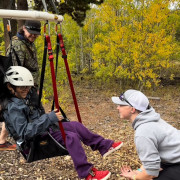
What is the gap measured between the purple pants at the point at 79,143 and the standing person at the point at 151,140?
2.07ft

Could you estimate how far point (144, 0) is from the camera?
32.6 feet

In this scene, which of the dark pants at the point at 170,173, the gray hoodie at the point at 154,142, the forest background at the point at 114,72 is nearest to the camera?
the gray hoodie at the point at 154,142

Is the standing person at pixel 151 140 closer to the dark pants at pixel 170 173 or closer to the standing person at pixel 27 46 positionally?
the dark pants at pixel 170 173

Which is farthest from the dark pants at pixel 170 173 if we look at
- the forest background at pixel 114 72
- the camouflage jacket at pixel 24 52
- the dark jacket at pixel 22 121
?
the camouflage jacket at pixel 24 52

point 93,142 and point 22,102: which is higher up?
point 22,102

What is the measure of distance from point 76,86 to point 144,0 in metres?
7.00

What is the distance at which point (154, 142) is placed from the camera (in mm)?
1958

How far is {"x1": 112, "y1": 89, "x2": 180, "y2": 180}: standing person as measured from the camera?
1.95 metres

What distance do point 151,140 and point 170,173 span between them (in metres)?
0.44

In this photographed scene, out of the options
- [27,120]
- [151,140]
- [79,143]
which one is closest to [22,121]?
[27,120]

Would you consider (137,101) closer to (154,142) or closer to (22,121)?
(154,142)

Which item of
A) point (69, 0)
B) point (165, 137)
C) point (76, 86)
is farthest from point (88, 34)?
point (165, 137)

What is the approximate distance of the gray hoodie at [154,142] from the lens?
195cm

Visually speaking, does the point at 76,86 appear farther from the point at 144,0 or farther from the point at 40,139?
the point at 40,139
